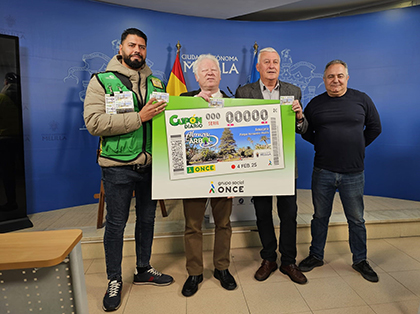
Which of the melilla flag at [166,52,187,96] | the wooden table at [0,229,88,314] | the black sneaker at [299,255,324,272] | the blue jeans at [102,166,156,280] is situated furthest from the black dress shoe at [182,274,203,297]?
the melilla flag at [166,52,187,96]

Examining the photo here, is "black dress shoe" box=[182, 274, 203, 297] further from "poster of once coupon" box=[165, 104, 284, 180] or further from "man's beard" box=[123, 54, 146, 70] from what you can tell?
"man's beard" box=[123, 54, 146, 70]

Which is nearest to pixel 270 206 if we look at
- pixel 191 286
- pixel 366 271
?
pixel 191 286

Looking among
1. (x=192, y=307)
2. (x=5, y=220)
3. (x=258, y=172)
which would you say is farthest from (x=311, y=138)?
(x=5, y=220)

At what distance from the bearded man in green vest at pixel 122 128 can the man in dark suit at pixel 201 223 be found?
292mm

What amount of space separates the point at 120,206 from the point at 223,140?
794mm

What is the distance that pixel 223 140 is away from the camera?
5.85ft

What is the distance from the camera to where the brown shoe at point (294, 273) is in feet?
6.68

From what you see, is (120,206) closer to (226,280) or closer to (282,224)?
(226,280)

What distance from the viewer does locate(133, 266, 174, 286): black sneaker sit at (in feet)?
6.74

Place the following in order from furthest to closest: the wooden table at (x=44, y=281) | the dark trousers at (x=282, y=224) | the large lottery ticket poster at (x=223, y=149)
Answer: the dark trousers at (x=282, y=224)
the large lottery ticket poster at (x=223, y=149)
the wooden table at (x=44, y=281)

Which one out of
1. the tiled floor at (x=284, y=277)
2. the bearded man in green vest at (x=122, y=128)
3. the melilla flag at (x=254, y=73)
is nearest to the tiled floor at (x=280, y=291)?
the tiled floor at (x=284, y=277)

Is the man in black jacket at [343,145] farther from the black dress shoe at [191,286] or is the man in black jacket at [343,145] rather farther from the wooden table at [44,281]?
the wooden table at [44,281]

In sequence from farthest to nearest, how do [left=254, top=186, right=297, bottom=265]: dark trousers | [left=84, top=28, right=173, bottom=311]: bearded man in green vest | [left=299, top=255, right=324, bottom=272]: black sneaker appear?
[left=299, top=255, right=324, bottom=272]: black sneaker → [left=254, top=186, right=297, bottom=265]: dark trousers → [left=84, top=28, right=173, bottom=311]: bearded man in green vest

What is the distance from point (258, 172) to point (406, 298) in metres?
1.32
